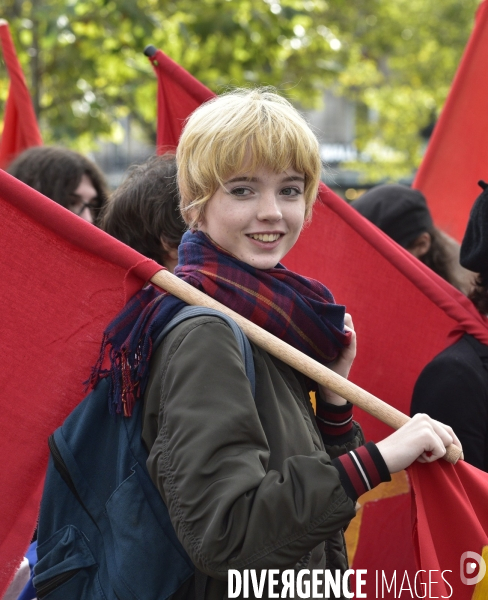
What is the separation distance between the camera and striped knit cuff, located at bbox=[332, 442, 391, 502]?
1.69m

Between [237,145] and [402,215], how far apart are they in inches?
83.9

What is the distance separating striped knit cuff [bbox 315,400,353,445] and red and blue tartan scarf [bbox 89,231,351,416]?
6.6 inches

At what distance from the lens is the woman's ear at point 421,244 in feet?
12.7

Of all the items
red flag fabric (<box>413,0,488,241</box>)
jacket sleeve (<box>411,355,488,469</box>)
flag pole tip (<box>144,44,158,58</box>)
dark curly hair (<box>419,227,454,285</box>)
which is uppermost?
red flag fabric (<box>413,0,488,241</box>)

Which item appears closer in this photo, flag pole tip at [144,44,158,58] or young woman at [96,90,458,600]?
young woman at [96,90,458,600]

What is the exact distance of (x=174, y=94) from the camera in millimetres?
3361

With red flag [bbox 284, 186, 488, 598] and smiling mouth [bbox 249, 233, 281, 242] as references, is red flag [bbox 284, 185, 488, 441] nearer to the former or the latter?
red flag [bbox 284, 186, 488, 598]

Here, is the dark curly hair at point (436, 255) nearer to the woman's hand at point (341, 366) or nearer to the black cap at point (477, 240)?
the black cap at point (477, 240)

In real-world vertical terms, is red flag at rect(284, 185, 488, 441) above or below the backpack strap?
above

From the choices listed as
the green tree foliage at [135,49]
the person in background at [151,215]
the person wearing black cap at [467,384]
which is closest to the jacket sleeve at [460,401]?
the person wearing black cap at [467,384]

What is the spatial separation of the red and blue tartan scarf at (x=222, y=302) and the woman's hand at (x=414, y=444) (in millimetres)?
315

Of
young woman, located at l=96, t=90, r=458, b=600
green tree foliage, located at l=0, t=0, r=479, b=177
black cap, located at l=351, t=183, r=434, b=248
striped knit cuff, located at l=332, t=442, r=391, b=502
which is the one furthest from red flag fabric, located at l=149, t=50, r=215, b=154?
green tree foliage, located at l=0, t=0, r=479, b=177

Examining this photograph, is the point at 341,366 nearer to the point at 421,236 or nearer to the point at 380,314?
the point at 380,314

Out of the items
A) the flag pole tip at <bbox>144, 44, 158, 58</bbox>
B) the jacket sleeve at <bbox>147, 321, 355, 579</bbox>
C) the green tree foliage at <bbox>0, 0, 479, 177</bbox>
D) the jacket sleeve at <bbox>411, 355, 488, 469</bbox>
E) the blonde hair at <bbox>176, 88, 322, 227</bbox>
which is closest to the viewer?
the jacket sleeve at <bbox>147, 321, 355, 579</bbox>
